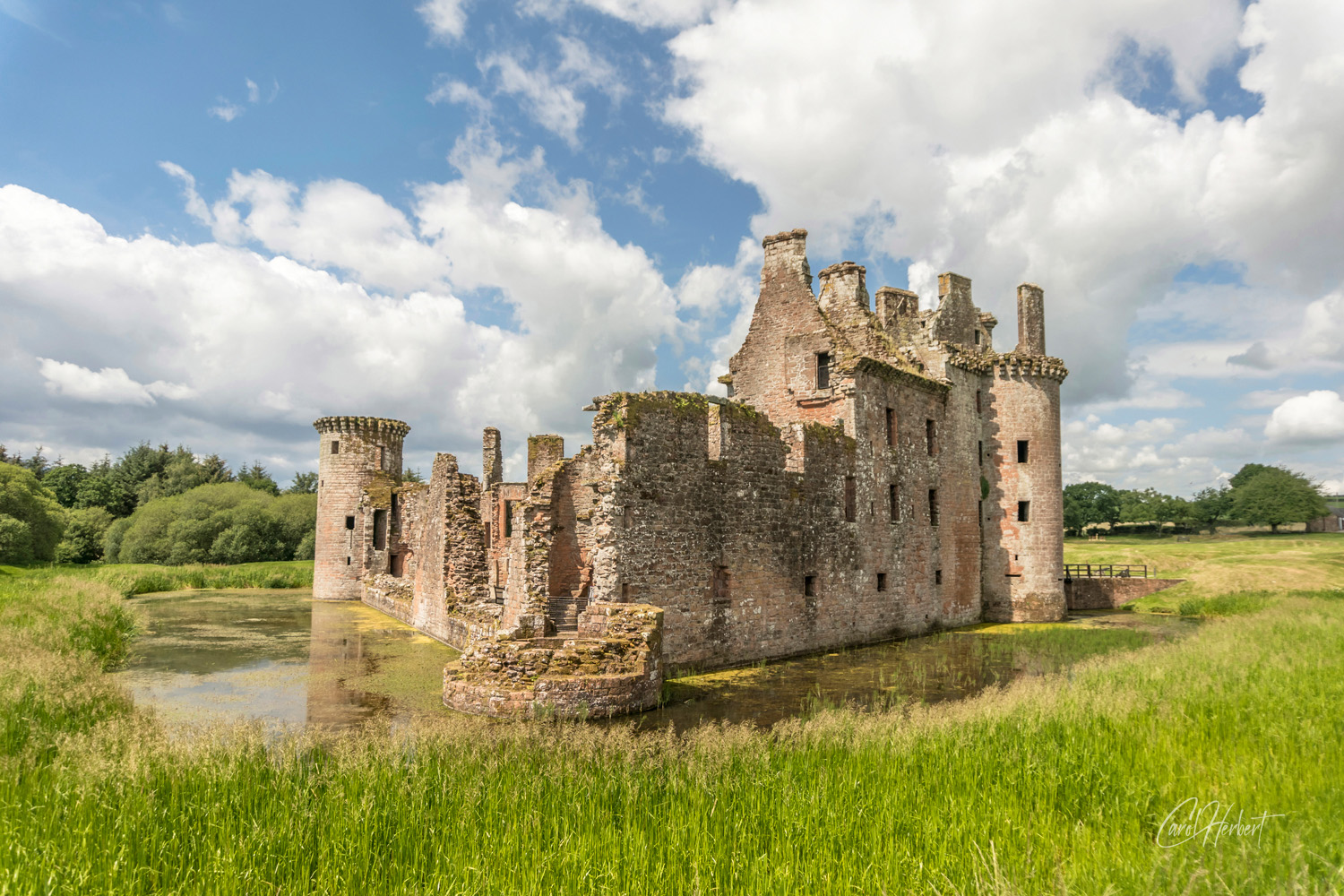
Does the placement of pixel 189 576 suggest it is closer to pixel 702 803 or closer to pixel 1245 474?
pixel 702 803

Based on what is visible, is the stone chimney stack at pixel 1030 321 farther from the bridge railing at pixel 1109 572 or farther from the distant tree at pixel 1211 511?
the distant tree at pixel 1211 511

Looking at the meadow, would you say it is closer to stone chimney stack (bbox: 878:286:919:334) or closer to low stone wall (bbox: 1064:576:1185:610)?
stone chimney stack (bbox: 878:286:919:334)

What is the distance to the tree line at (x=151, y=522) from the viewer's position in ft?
138

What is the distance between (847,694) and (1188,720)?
18.9ft

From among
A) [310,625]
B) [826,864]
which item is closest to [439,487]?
[310,625]

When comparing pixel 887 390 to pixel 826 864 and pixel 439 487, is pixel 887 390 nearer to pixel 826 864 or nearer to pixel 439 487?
pixel 439 487

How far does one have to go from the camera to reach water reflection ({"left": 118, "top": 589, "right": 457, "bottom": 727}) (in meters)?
12.3

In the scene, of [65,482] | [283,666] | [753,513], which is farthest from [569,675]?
[65,482]

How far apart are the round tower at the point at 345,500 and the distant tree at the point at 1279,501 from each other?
295 ft

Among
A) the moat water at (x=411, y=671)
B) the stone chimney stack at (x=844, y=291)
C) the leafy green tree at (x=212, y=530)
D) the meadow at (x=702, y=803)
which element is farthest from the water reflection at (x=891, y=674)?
the leafy green tree at (x=212, y=530)

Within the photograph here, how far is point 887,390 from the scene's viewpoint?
71.6ft

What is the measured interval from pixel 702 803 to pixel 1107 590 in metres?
31.8

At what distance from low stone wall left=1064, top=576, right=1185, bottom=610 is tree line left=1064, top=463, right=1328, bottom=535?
201 ft

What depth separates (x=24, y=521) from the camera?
40.1 meters
